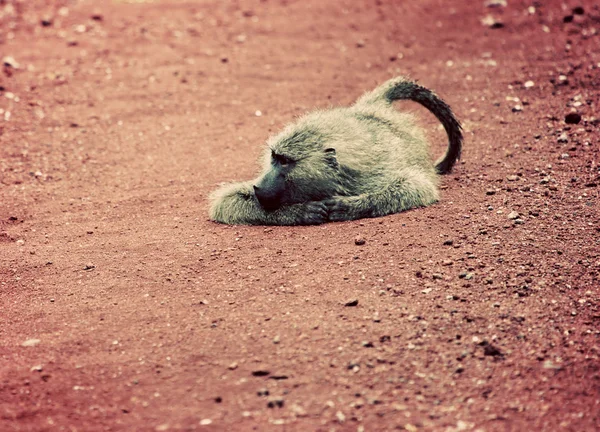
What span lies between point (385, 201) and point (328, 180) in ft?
1.43

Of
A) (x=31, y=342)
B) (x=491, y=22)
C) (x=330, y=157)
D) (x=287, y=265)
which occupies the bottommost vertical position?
(x=31, y=342)

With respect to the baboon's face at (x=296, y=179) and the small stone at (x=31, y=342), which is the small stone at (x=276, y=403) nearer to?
the small stone at (x=31, y=342)

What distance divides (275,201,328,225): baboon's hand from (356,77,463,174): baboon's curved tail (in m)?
1.32

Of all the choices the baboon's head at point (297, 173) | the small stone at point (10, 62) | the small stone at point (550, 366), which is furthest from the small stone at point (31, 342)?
the small stone at point (10, 62)

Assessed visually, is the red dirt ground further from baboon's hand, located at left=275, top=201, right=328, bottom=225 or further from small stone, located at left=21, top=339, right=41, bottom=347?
baboon's hand, located at left=275, top=201, right=328, bottom=225

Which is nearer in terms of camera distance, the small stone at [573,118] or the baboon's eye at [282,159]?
the baboon's eye at [282,159]

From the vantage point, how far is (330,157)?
16.8ft

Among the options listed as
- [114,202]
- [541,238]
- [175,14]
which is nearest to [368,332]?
[541,238]

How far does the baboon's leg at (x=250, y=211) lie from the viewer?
5.06 metres

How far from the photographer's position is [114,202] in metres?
5.87

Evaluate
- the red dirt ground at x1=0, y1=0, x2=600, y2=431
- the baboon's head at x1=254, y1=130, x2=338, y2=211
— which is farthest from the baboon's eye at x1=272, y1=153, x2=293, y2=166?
the red dirt ground at x1=0, y1=0, x2=600, y2=431

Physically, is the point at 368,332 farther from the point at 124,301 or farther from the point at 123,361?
the point at 124,301

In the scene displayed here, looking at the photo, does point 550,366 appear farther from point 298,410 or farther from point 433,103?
point 433,103

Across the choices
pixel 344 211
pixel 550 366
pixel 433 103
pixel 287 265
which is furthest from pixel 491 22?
pixel 550 366
